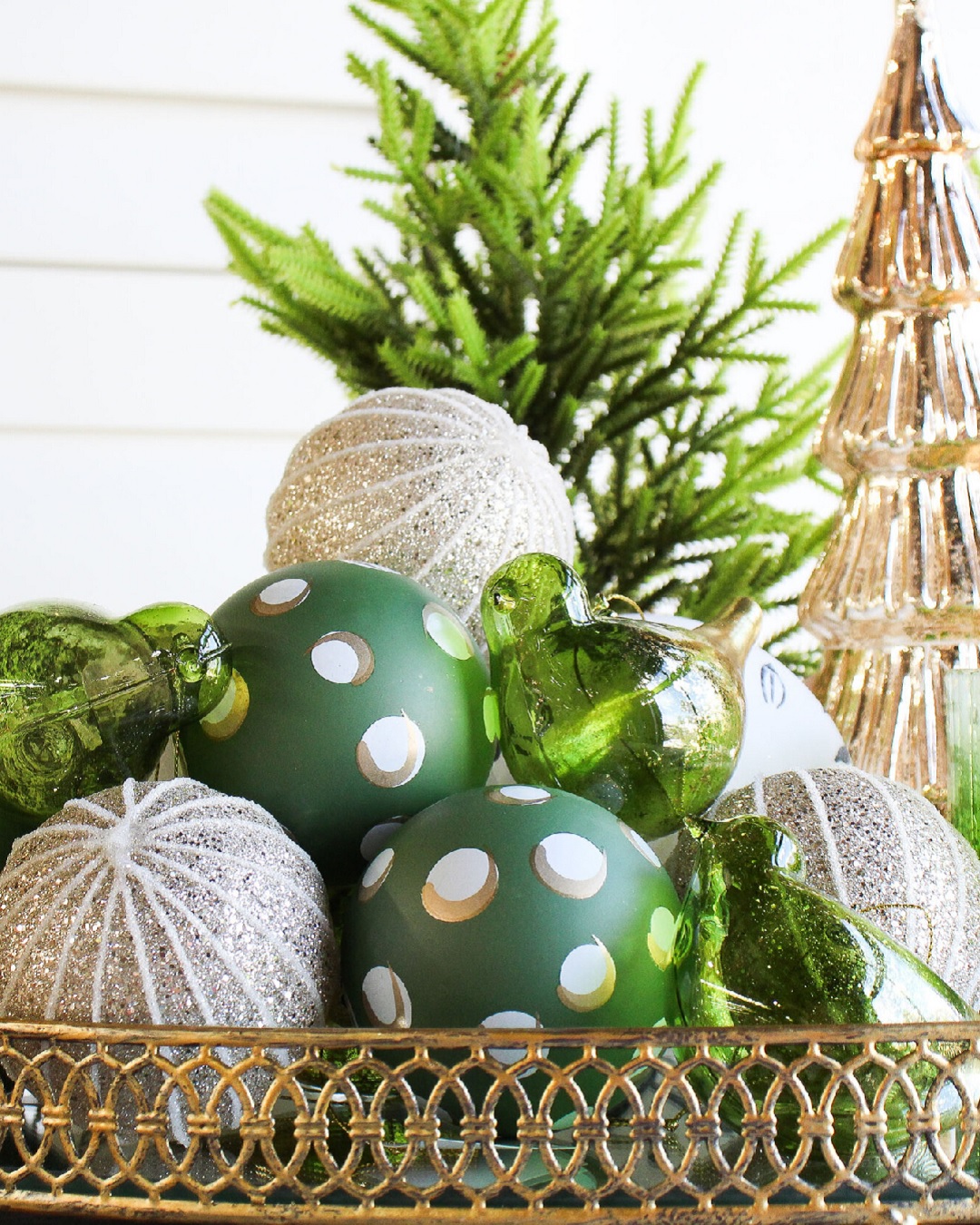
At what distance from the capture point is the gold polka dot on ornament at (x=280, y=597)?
0.43 meters

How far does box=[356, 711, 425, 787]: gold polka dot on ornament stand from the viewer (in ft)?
1.34

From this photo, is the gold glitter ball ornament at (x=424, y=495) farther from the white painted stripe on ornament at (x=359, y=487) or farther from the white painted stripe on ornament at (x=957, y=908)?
the white painted stripe on ornament at (x=957, y=908)

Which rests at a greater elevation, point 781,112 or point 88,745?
point 781,112

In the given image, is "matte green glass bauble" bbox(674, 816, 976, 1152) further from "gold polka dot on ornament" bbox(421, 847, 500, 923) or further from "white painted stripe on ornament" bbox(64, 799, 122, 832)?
"white painted stripe on ornament" bbox(64, 799, 122, 832)

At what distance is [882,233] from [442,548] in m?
0.35

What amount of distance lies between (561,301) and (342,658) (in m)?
0.71

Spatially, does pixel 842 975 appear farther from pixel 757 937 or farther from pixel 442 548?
pixel 442 548

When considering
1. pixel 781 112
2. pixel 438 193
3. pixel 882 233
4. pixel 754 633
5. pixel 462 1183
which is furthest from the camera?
pixel 781 112

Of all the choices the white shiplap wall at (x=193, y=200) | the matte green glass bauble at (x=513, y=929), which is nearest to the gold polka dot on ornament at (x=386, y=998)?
the matte green glass bauble at (x=513, y=929)

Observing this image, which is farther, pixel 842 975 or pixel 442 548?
pixel 442 548

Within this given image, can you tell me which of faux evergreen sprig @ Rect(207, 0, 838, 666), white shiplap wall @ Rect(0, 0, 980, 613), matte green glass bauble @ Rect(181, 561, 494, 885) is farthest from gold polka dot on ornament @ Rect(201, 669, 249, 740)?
white shiplap wall @ Rect(0, 0, 980, 613)

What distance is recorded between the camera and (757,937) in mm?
325

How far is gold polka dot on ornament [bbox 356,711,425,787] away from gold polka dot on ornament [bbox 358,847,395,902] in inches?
1.3

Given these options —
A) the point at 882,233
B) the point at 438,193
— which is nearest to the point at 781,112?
the point at 438,193
